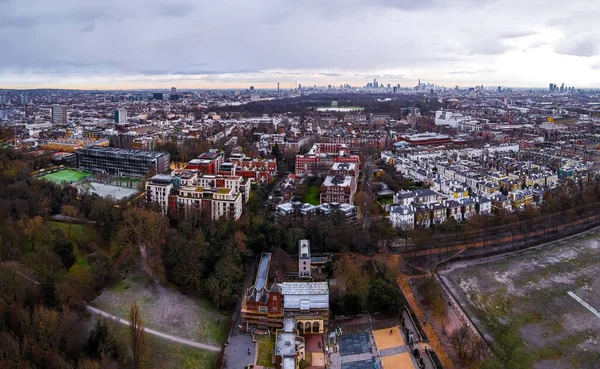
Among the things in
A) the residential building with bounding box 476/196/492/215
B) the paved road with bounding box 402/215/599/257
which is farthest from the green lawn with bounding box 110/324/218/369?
the residential building with bounding box 476/196/492/215

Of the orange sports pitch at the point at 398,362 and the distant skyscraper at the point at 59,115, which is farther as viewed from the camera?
the distant skyscraper at the point at 59,115

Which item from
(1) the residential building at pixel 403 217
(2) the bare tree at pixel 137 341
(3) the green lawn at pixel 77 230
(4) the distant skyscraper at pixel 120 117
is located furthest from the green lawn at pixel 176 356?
(4) the distant skyscraper at pixel 120 117

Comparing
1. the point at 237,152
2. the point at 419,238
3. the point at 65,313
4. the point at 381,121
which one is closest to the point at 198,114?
the point at 381,121

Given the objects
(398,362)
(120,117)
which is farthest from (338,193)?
(120,117)

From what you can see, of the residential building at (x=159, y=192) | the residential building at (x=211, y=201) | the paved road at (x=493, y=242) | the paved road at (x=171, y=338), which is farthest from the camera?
the residential building at (x=159, y=192)

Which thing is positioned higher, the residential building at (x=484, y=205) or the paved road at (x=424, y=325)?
the residential building at (x=484, y=205)

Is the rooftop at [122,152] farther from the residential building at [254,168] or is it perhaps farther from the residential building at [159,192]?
the residential building at [159,192]

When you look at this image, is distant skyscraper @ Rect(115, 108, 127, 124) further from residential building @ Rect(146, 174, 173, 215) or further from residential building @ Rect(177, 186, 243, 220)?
residential building @ Rect(177, 186, 243, 220)
